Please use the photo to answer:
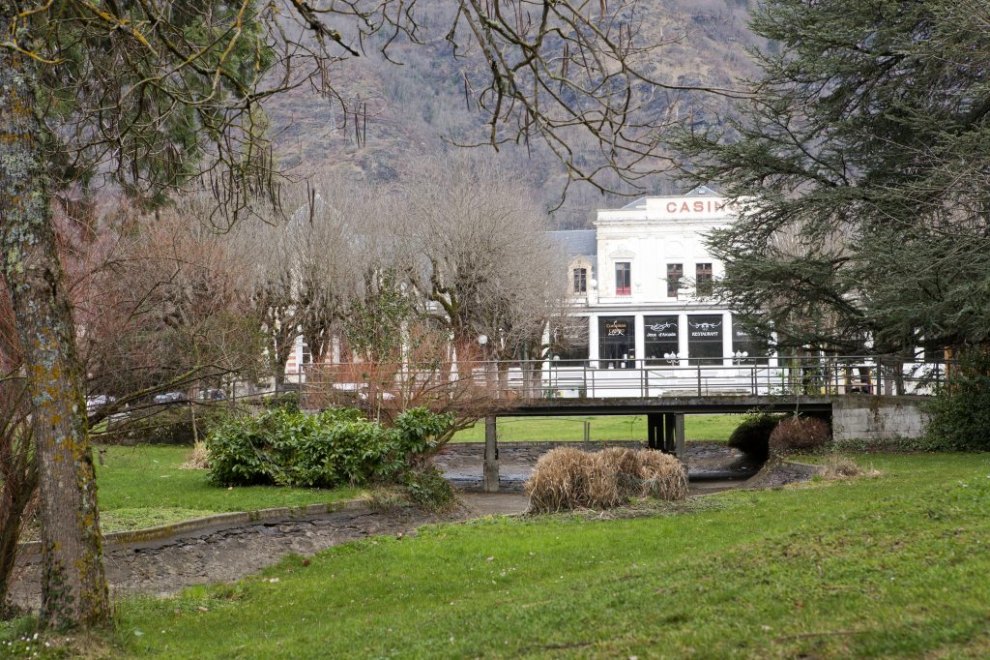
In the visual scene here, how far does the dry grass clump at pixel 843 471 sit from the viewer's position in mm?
19531

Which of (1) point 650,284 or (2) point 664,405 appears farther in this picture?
(1) point 650,284

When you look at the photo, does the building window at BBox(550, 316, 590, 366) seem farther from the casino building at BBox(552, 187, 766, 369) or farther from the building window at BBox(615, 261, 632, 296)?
the building window at BBox(615, 261, 632, 296)

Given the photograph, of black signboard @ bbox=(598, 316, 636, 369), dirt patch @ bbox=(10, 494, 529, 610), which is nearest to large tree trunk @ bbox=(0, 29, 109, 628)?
dirt patch @ bbox=(10, 494, 529, 610)

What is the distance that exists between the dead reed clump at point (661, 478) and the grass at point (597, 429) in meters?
19.1

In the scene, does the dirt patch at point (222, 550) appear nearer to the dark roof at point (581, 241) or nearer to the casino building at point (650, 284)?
the casino building at point (650, 284)

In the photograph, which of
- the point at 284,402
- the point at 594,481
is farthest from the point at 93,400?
the point at 594,481

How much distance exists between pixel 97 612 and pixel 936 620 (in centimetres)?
563

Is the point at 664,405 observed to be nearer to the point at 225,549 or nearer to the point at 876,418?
the point at 876,418

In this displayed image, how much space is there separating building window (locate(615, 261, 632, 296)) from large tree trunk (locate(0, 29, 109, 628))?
5487 centimetres

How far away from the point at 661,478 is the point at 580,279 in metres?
44.9

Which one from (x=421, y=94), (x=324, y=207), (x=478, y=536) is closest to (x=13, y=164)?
(x=478, y=536)

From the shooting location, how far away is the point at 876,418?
2638 centimetres

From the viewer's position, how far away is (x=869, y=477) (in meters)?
19.0

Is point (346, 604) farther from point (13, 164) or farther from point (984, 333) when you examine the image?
point (984, 333)
